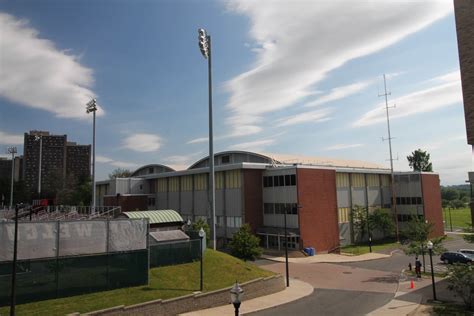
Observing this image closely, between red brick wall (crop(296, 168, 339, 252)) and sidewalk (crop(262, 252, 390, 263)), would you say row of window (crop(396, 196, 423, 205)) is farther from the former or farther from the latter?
sidewalk (crop(262, 252, 390, 263))

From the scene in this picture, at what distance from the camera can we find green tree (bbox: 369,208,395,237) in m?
56.3

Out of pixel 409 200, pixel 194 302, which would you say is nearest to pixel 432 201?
pixel 409 200

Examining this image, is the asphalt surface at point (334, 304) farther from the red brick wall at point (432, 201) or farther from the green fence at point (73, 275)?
the red brick wall at point (432, 201)

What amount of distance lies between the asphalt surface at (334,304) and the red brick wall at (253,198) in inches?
898

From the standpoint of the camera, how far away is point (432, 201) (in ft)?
210

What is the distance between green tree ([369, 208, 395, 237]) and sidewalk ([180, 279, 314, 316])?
2806cm

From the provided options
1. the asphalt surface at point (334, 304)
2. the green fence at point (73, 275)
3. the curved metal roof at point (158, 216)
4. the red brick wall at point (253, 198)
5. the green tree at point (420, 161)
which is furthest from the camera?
the green tree at point (420, 161)

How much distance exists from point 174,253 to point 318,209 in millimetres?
27354

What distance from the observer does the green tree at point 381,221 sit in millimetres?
56344

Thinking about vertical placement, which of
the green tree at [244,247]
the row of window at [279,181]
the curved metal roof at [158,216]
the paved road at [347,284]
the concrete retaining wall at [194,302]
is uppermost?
the row of window at [279,181]

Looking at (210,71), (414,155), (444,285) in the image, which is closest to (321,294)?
(444,285)

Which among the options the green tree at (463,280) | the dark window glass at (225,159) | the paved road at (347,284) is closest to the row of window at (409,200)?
the paved road at (347,284)

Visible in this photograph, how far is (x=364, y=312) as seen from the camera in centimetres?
2306

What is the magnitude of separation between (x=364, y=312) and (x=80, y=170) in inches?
4814
